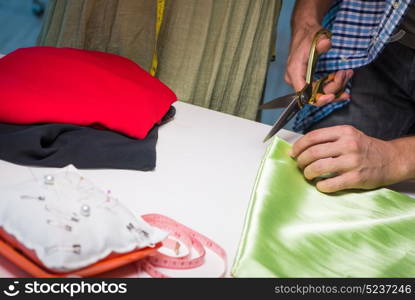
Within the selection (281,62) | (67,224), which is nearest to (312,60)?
(67,224)

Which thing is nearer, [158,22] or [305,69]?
[305,69]

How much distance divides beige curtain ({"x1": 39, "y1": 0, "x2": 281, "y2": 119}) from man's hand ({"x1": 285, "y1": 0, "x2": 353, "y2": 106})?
16 cm

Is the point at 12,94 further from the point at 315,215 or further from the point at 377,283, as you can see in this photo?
the point at 377,283

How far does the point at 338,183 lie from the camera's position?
0.84m

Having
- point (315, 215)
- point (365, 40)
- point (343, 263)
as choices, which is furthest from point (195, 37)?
point (343, 263)

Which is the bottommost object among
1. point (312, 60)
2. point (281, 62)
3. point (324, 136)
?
point (281, 62)

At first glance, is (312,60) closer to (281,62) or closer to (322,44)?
(322,44)

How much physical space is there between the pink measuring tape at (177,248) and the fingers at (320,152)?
11.8 inches

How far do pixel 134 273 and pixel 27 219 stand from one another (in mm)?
138

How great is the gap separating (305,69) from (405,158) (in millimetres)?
280

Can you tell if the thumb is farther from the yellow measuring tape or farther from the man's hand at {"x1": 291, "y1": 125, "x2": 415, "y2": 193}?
the yellow measuring tape

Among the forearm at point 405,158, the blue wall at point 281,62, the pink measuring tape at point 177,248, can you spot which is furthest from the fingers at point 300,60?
the blue wall at point 281,62

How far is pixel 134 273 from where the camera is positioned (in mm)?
574

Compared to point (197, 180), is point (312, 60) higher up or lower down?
higher up
